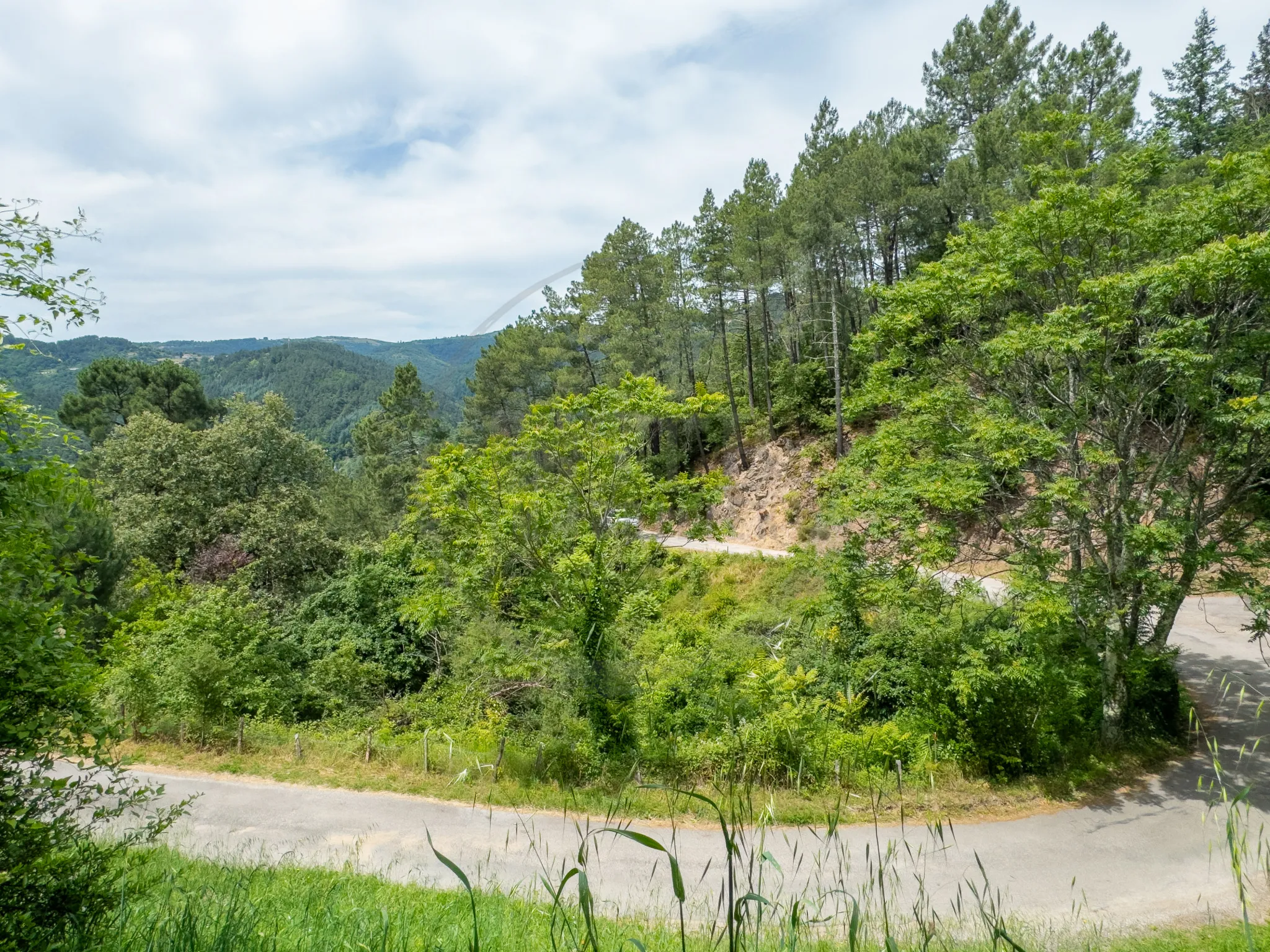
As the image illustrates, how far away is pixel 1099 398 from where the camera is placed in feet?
34.7

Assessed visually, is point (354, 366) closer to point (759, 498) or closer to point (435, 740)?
point (759, 498)

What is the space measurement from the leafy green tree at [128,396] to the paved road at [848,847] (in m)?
34.4

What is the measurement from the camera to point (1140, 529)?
29.2ft

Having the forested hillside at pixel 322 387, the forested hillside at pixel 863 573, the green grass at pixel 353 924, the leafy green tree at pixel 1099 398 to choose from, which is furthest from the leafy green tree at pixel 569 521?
the forested hillside at pixel 322 387

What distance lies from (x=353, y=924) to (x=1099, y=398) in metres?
12.1

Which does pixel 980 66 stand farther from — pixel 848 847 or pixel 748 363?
pixel 848 847

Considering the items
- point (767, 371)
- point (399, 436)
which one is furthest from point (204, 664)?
point (767, 371)

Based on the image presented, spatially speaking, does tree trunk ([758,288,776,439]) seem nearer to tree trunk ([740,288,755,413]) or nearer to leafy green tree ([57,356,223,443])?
tree trunk ([740,288,755,413])

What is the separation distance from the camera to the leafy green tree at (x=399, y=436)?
30.5 meters

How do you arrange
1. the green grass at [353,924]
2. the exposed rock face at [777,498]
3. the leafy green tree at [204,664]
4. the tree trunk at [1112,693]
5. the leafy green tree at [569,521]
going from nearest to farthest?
the green grass at [353,924] < the tree trunk at [1112,693] < the leafy green tree at [569,521] < the leafy green tree at [204,664] < the exposed rock face at [777,498]

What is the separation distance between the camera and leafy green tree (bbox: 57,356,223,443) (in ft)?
126

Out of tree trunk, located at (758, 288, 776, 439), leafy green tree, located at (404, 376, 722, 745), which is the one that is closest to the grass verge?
leafy green tree, located at (404, 376, 722, 745)

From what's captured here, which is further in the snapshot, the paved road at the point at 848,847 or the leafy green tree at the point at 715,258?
the leafy green tree at the point at 715,258

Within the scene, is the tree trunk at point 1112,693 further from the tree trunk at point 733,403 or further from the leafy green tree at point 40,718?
the tree trunk at point 733,403
